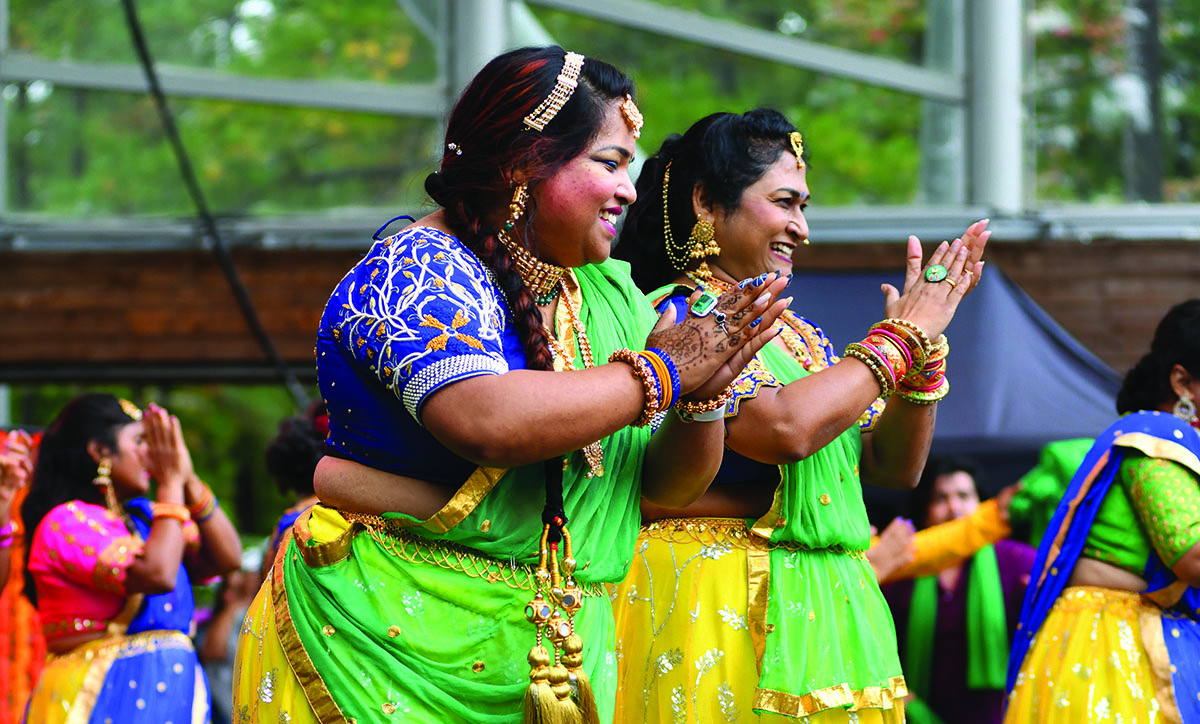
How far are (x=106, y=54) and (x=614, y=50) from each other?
2.96 meters

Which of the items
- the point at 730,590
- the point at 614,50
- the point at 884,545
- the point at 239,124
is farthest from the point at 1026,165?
the point at 730,590

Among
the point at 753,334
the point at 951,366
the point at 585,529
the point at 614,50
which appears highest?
the point at 614,50

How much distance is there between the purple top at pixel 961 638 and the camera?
5.61 metres

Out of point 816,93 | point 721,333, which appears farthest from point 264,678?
point 816,93

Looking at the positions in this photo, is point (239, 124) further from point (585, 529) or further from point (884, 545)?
point (585, 529)

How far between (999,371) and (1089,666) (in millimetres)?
1707

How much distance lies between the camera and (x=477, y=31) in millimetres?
6988

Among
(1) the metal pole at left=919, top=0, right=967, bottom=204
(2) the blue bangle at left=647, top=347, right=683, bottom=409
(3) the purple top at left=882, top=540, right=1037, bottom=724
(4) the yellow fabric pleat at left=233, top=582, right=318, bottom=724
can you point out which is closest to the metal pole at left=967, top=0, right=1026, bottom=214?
(1) the metal pole at left=919, top=0, right=967, bottom=204

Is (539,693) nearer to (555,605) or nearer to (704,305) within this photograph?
(555,605)

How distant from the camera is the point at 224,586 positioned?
7.25 m

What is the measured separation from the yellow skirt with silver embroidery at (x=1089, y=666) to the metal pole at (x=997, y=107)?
3700 millimetres

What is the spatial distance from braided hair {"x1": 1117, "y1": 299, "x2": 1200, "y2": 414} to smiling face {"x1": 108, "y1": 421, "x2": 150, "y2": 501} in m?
3.36

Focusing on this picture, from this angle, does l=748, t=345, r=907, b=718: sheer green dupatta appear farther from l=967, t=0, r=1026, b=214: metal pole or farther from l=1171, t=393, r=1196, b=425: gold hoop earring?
l=967, t=0, r=1026, b=214: metal pole

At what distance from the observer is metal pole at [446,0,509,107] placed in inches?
274
